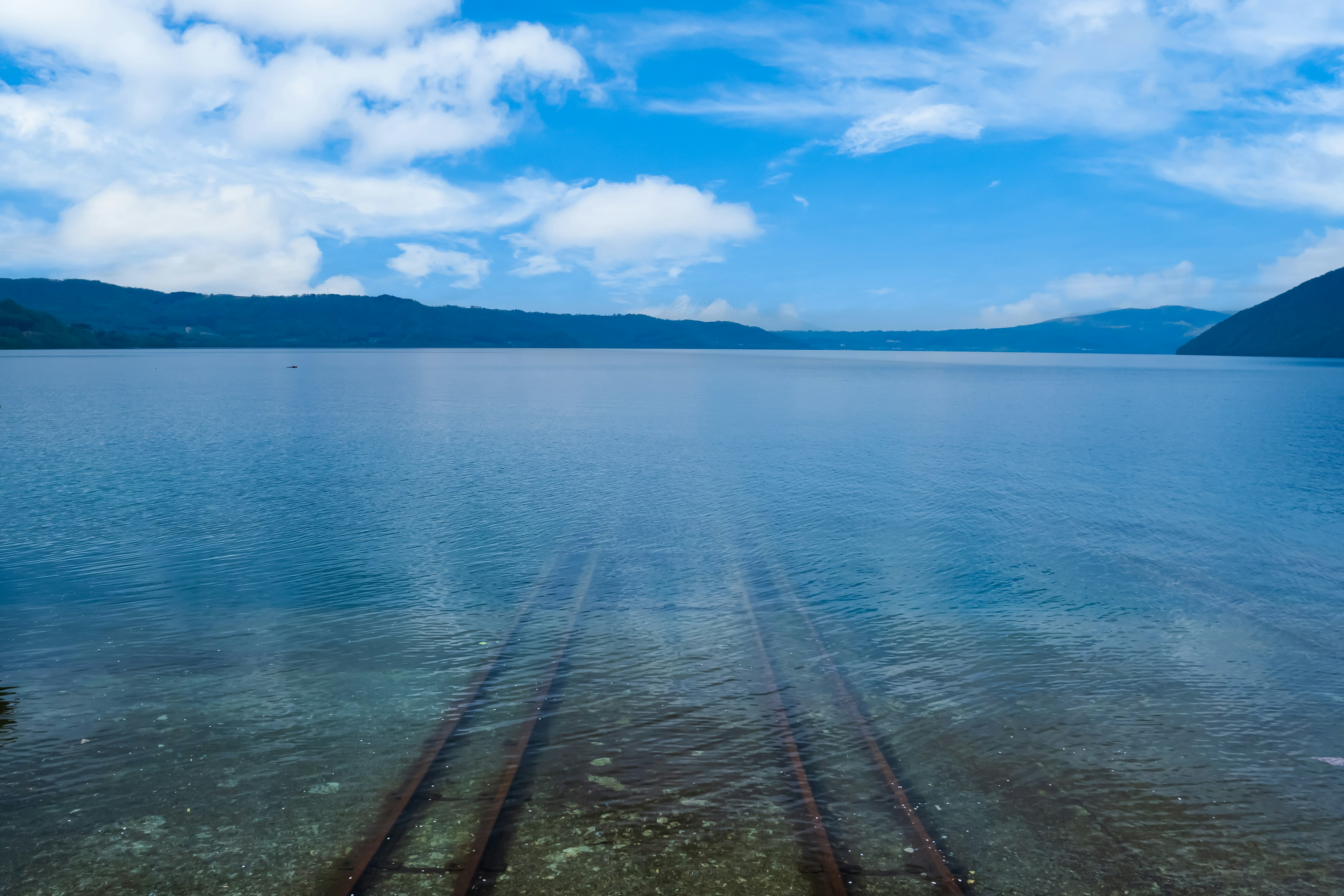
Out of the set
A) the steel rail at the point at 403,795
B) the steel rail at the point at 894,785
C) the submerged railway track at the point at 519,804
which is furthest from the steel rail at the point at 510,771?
the steel rail at the point at 894,785

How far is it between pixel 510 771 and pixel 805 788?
362cm

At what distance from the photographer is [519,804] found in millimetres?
9203

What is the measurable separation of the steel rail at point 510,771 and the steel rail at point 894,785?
14.8ft

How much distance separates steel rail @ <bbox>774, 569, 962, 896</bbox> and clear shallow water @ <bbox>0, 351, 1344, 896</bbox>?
0.19 m

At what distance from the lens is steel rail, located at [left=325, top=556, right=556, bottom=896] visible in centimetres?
790

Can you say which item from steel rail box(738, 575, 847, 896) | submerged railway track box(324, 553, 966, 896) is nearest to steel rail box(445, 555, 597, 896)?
submerged railway track box(324, 553, 966, 896)

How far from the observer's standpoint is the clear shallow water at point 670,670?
8523mm

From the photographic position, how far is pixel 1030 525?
83.5 ft

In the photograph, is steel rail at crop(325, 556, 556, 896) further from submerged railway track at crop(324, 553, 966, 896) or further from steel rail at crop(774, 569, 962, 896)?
steel rail at crop(774, 569, 962, 896)

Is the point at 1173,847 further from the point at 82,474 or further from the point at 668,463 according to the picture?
the point at 82,474

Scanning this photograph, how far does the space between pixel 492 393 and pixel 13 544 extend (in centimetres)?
6882

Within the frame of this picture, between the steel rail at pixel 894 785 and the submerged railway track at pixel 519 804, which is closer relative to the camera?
the submerged railway track at pixel 519 804

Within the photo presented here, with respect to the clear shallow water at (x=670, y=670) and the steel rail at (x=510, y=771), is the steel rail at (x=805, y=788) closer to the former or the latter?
the clear shallow water at (x=670, y=670)

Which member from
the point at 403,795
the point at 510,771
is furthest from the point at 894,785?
the point at 403,795
